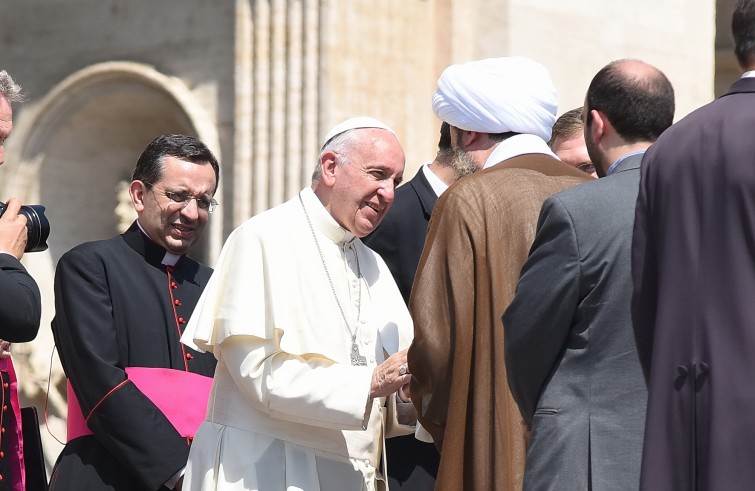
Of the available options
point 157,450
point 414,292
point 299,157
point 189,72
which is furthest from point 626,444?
point 189,72

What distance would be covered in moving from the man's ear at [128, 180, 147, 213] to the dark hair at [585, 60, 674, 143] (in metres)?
1.83

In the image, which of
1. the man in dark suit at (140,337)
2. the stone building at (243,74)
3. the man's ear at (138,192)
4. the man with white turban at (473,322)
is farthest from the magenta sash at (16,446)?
the stone building at (243,74)

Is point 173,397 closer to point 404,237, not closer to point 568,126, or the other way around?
point 404,237

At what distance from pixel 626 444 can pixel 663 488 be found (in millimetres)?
456

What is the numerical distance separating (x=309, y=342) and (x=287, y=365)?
0.41 feet

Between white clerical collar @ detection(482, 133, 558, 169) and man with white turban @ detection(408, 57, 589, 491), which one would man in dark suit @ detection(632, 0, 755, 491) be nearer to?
man with white turban @ detection(408, 57, 589, 491)

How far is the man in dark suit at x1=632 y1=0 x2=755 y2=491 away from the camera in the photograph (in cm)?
250

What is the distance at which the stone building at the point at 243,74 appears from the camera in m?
8.00

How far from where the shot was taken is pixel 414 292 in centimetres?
342

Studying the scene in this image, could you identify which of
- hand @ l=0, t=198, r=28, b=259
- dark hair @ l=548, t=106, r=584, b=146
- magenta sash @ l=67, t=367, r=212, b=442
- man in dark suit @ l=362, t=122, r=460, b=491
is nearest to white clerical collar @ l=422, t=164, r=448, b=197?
man in dark suit @ l=362, t=122, r=460, b=491

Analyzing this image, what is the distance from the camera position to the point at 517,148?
370 cm

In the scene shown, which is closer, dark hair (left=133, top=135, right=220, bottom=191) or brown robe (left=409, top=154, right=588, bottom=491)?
brown robe (left=409, top=154, right=588, bottom=491)

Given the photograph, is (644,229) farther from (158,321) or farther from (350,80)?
(350,80)

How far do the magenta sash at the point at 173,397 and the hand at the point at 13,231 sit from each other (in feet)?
2.52
